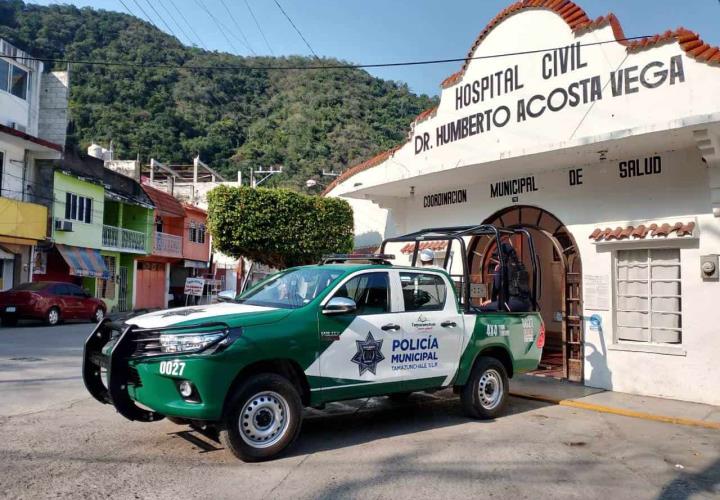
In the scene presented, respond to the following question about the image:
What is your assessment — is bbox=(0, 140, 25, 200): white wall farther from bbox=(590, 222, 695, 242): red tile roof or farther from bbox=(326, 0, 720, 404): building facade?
bbox=(590, 222, 695, 242): red tile roof

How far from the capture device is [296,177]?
188 feet

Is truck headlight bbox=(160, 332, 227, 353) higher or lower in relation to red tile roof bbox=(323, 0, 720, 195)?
lower

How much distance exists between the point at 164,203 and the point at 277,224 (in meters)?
19.5

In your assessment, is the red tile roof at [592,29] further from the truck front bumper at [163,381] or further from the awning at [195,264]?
the awning at [195,264]

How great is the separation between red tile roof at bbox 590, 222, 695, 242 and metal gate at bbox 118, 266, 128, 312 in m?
30.0

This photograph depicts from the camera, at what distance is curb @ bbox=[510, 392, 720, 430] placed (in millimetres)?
7621

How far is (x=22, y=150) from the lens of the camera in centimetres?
2527

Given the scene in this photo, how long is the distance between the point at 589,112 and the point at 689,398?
4663 mm

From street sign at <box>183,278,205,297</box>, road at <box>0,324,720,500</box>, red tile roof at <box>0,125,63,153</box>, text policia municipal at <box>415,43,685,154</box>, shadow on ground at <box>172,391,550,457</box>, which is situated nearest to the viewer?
road at <box>0,324,720,500</box>

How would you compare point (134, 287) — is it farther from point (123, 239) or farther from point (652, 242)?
point (652, 242)

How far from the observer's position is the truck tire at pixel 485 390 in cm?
744

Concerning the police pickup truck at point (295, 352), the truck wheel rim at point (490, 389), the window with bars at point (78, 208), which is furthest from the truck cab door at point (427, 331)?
the window with bars at point (78, 208)

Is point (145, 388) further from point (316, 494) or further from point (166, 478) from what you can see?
point (316, 494)

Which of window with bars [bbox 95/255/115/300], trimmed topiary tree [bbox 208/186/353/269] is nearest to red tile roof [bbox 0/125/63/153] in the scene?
window with bars [bbox 95/255/115/300]
